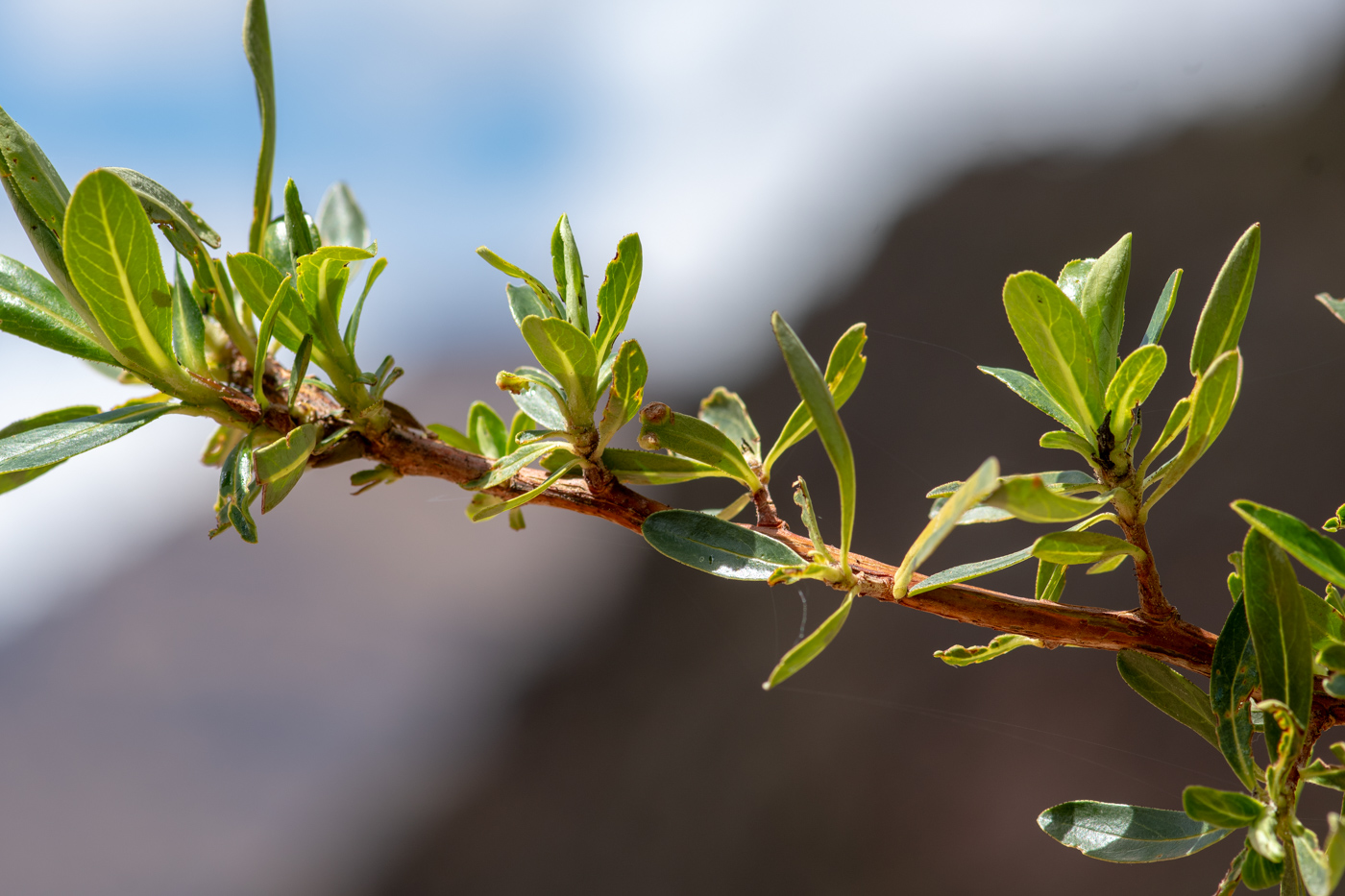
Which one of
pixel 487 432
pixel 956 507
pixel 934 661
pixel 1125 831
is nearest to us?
pixel 956 507

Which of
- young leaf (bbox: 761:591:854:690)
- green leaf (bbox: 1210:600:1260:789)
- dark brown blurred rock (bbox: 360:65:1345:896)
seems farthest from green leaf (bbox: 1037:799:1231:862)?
dark brown blurred rock (bbox: 360:65:1345:896)

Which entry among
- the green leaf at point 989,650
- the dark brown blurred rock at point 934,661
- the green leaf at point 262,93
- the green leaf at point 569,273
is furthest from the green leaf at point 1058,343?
the dark brown blurred rock at point 934,661

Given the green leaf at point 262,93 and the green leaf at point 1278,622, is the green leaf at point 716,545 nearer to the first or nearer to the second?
the green leaf at point 1278,622

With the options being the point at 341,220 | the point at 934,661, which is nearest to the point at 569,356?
the point at 341,220

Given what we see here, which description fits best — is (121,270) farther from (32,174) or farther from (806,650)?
(806,650)

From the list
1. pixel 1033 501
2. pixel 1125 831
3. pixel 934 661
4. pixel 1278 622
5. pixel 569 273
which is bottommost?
pixel 934 661

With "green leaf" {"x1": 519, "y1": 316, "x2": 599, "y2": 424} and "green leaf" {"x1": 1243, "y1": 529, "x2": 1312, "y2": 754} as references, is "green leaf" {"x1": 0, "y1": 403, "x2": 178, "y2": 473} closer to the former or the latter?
"green leaf" {"x1": 519, "y1": 316, "x2": 599, "y2": 424}
